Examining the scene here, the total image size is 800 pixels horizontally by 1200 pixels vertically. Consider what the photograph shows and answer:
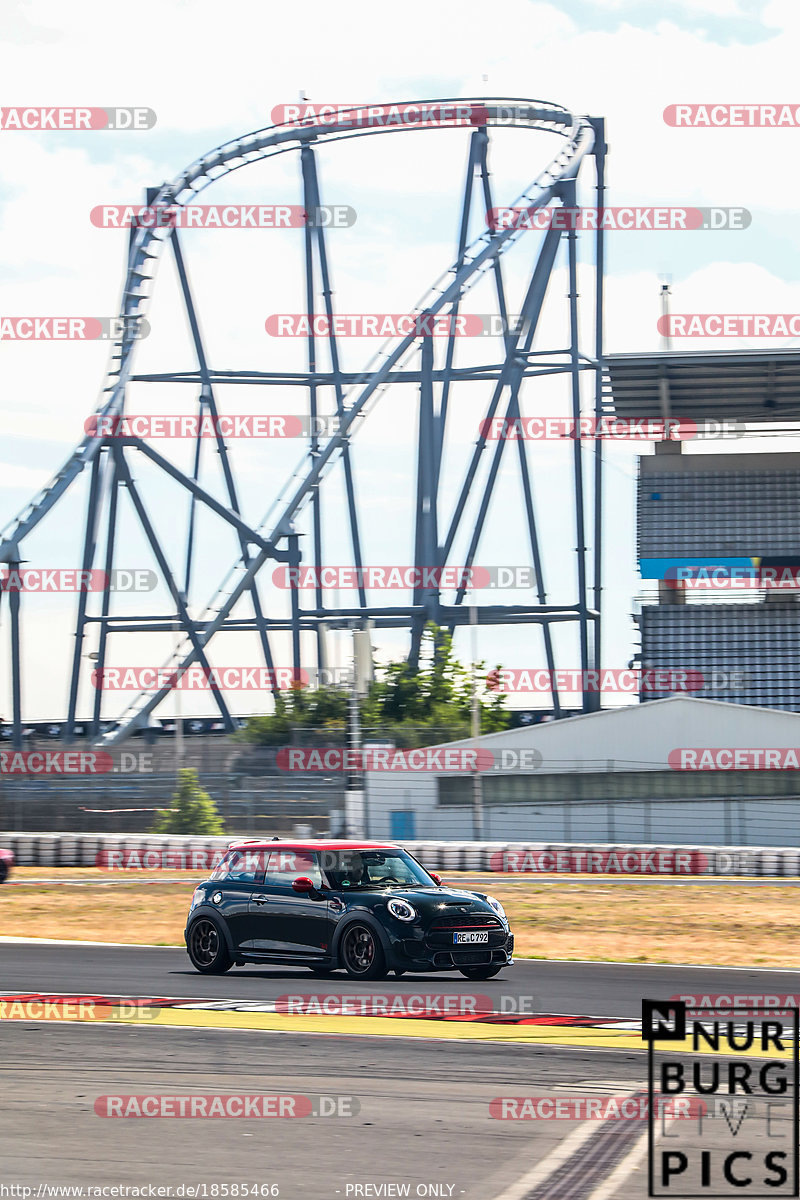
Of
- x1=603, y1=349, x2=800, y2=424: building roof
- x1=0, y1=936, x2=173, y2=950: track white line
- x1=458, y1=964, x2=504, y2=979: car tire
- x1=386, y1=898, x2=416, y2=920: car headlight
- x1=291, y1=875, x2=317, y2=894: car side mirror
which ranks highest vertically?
x1=603, y1=349, x2=800, y2=424: building roof

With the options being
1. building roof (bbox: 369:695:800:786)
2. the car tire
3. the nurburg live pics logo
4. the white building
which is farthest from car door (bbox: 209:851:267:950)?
building roof (bbox: 369:695:800:786)

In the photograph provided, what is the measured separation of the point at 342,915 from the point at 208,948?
154cm

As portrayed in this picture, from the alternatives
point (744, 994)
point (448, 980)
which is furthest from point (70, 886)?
point (744, 994)

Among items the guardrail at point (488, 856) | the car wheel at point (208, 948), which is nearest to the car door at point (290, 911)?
the car wheel at point (208, 948)

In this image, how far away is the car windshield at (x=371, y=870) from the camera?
12414 millimetres

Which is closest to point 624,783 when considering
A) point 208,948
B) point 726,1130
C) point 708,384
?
point 708,384

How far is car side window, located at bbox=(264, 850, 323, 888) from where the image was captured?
12.5 metres

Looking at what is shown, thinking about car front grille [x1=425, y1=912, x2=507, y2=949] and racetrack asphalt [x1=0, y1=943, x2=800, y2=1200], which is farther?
car front grille [x1=425, y1=912, x2=507, y2=949]

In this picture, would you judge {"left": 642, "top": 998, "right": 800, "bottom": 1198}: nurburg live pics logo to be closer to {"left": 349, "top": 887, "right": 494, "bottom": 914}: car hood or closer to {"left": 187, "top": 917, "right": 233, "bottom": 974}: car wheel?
{"left": 349, "top": 887, "right": 494, "bottom": 914}: car hood

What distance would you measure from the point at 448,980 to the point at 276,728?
2948 cm

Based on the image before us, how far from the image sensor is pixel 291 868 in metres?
12.6

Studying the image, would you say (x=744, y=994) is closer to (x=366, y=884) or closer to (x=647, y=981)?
(x=647, y=981)

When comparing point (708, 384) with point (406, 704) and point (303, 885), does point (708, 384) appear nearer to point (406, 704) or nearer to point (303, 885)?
point (406, 704)

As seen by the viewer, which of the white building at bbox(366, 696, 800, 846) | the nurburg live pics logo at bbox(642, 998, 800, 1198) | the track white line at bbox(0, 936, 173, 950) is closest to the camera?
the nurburg live pics logo at bbox(642, 998, 800, 1198)
